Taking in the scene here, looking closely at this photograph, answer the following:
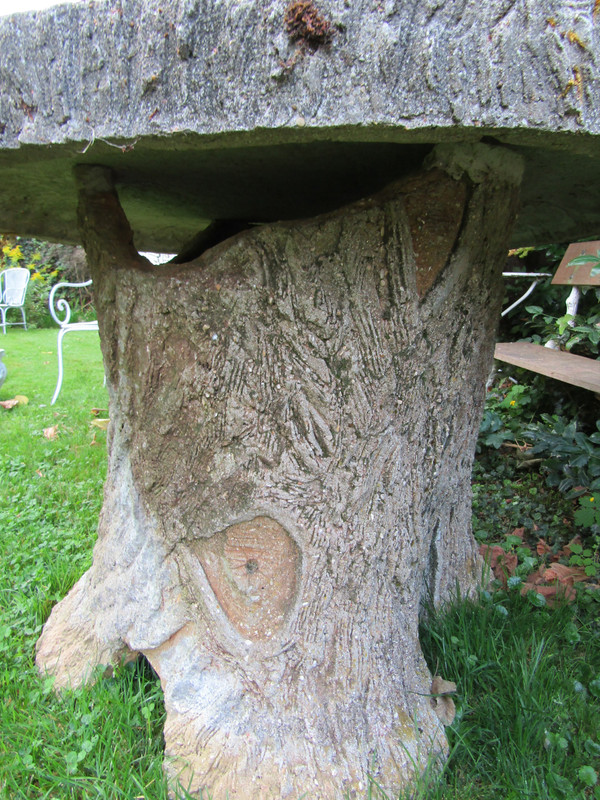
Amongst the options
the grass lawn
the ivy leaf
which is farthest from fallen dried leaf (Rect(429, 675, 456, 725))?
the ivy leaf

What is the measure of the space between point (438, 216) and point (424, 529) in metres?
0.79

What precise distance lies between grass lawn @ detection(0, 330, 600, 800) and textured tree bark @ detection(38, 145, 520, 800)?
0.13 meters

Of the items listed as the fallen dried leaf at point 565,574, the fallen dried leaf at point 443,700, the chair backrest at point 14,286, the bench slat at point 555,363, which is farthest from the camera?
the chair backrest at point 14,286

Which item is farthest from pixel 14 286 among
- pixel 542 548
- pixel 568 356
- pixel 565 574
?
pixel 565 574

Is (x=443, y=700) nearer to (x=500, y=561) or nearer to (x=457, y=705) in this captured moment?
(x=457, y=705)

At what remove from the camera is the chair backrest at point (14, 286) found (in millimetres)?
9094

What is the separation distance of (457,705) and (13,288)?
970 centimetres

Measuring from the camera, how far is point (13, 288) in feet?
30.7

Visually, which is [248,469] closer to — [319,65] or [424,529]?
[424,529]

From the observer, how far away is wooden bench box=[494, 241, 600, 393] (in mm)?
3035

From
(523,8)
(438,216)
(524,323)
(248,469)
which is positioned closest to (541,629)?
(248,469)

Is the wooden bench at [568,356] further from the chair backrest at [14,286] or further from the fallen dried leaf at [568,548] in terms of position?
the chair backrest at [14,286]

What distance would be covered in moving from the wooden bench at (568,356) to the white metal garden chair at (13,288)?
7705mm

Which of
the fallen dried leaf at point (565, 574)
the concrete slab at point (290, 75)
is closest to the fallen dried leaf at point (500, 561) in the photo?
the fallen dried leaf at point (565, 574)
